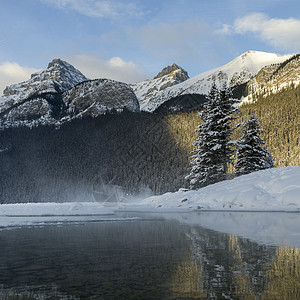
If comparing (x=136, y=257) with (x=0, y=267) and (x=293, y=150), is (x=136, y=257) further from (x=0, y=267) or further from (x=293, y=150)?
(x=293, y=150)

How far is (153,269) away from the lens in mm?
5066

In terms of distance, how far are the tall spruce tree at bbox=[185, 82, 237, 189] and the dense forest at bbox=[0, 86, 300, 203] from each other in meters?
69.6

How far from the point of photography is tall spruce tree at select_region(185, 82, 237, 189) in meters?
34.0

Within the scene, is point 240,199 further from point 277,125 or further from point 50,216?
point 277,125

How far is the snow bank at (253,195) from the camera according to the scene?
19.8 m

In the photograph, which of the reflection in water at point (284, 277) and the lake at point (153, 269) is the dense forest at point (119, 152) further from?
the reflection in water at point (284, 277)

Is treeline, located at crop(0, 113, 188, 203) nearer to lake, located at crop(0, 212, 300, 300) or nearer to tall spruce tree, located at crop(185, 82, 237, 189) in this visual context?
tall spruce tree, located at crop(185, 82, 237, 189)

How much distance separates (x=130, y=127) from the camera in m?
162

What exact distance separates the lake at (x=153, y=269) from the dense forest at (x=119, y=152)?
320 feet

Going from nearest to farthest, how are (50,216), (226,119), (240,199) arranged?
(50,216), (240,199), (226,119)

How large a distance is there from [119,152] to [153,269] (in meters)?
147

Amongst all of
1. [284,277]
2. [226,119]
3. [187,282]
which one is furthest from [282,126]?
[187,282]

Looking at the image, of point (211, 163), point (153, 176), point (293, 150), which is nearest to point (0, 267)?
point (211, 163)

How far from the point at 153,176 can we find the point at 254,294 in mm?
123036
